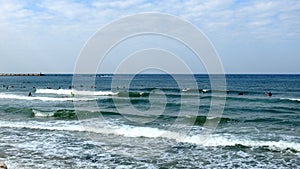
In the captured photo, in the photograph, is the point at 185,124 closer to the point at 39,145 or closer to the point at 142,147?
the point at 142,147

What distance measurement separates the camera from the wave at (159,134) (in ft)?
50.7

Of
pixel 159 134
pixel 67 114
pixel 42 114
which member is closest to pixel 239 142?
pixel 159 134

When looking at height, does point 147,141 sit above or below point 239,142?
below

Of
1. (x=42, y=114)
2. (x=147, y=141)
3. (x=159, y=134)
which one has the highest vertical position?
(x=42, y=114)

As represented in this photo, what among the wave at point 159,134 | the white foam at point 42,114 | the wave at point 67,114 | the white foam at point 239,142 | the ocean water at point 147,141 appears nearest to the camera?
the ocean water at point 147,141

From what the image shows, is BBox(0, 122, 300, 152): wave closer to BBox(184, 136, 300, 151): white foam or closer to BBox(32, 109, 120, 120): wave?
BBox(184, 136, 300, 151): white foam

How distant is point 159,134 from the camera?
1841cm

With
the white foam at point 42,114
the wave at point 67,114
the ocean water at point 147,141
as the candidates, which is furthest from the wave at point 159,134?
the white foam at point 42,114

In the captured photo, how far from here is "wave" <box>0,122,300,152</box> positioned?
15.4 metres

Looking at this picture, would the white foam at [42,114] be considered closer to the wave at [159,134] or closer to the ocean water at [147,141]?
the ocean water at [147,141]

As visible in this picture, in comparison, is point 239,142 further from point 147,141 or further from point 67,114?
point 67,114

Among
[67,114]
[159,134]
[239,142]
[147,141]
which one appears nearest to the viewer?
[239,142]

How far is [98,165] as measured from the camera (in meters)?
12.2

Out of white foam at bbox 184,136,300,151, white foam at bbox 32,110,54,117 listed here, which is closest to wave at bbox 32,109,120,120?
white foam at bbox 32,110,54,117
